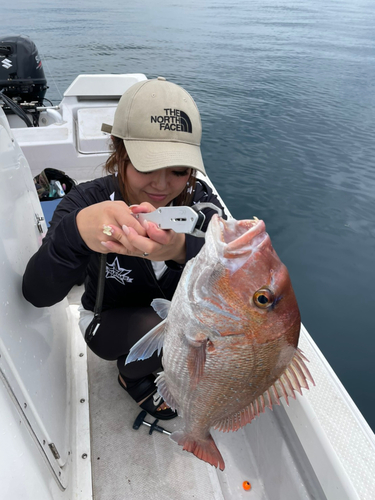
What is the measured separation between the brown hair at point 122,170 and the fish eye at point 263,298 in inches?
34.7

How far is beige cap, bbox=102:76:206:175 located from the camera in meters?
1.49

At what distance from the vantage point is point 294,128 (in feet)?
29.7

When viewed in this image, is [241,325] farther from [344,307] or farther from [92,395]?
[344,307]

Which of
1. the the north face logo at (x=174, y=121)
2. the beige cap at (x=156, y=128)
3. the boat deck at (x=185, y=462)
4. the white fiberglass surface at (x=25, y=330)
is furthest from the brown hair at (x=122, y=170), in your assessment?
the boat deck at (x=185, y=462)

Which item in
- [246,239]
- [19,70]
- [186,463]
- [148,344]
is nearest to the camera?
[246,239]

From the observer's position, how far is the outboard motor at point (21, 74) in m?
5.29

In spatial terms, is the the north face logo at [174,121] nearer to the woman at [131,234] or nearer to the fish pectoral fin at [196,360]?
the woman at [131,234]

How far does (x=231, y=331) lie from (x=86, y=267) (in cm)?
70

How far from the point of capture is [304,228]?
5.79 m

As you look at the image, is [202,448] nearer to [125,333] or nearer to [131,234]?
[125,333]

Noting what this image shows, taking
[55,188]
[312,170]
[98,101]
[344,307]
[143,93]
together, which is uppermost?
[143,93]

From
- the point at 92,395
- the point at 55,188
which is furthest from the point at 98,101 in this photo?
the point at 92,395

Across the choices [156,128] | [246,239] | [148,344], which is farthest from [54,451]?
[156,128]

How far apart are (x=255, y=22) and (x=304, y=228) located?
91.4 ft
